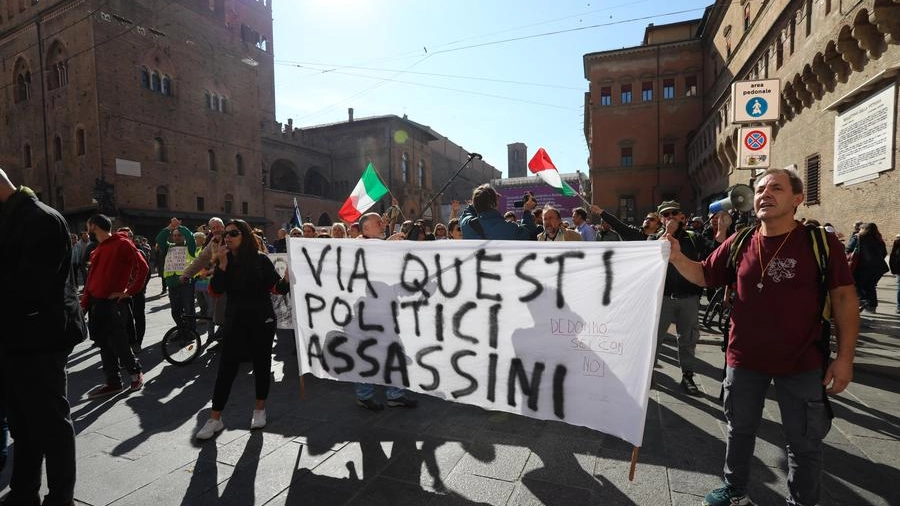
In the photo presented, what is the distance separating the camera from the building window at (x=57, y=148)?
28.6 metres

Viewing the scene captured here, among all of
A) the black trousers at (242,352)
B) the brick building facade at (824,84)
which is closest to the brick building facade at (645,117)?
the brick building facade at (824,84)

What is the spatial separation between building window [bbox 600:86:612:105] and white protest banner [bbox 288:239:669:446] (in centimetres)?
3909

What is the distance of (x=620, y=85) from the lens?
37719mm

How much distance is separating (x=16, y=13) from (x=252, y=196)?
61.8 ft

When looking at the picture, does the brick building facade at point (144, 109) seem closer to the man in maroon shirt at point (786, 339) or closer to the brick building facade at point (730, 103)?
the brick building facade at point (730, 103)

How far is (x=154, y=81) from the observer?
29.6 m

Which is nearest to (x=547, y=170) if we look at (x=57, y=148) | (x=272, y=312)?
(x=272, y=312)

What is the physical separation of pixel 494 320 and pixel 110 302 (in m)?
4.25

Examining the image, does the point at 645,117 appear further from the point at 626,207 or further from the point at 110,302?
the point at 110,302

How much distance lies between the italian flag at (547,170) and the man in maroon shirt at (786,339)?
157 inches

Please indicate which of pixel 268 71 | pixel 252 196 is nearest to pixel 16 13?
pixel 268 71

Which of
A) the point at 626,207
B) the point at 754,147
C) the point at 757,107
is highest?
the point at 757,107

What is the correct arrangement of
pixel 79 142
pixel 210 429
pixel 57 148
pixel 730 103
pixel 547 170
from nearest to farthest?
pixel 210 429
pixel 547 170
pixel 730 103
pixel 79 142
pixel 57 148

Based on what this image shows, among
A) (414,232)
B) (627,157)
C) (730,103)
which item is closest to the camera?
(414,232)
